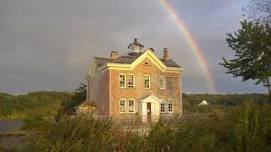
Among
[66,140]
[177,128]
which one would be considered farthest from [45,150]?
[177,128]

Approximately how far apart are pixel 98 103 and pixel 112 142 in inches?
1590

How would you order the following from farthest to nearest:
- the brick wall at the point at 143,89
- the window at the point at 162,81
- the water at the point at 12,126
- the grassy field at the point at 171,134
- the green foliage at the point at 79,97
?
the green foliage at the point at 79,97 < the window at the point at 162,81 < the brick wall at the point at 143,89 < the water at the point at 12,126 < the grassy field at the point at 171,134

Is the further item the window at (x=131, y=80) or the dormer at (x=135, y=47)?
the dormer at (x=135, y=47)

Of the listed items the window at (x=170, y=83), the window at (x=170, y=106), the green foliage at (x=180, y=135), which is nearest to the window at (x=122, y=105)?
the window at (x=170, y=106)

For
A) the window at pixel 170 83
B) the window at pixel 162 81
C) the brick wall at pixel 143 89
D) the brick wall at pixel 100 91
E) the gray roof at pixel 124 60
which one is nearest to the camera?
the brick wall at pixel 143 89

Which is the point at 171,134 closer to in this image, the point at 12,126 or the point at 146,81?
the point at 12,126

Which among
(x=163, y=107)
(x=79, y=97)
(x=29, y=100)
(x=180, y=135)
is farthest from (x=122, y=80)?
(x=180, y=135)

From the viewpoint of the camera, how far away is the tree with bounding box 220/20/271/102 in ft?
110

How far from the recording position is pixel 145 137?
24.5 feet

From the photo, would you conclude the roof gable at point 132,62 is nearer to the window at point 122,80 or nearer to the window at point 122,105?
the window at point 122,80

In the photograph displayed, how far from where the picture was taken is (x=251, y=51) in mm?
34125

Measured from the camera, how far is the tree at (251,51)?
33.5m

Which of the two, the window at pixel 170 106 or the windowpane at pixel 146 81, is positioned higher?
the windowpane at pixel 146 81

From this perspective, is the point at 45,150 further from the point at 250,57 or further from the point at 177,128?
the point at 250,57
